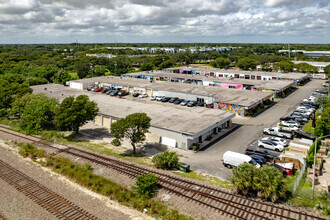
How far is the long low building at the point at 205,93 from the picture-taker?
46844mm

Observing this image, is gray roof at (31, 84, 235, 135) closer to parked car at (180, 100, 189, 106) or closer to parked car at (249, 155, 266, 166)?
parked car at (249, 155, 266, 166)

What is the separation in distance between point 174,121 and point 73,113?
14.6m

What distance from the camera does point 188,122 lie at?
34.9 meters

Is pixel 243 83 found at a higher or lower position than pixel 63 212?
higher

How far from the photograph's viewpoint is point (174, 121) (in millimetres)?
35344

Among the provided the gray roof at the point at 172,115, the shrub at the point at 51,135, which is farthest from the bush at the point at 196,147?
the shrub at the point at 51,135

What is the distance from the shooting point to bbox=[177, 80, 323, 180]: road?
2623 centimetres

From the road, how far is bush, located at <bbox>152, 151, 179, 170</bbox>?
2196 millimetres

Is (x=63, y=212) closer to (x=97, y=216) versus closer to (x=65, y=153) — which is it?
(x=97, y=216)

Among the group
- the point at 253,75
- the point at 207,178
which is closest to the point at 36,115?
the point at 207,178

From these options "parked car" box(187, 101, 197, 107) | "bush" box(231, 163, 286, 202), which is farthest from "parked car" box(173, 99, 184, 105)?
"bush" box(231, 163, 286, 202)

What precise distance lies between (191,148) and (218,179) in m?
8.44

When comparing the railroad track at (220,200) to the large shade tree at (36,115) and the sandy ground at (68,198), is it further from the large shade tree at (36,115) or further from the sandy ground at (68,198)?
the large shade tree at (36,115)

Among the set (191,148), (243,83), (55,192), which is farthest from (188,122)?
(243,83)
